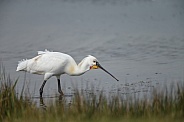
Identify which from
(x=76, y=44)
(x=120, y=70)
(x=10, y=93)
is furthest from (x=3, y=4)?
(x=10, y=93)

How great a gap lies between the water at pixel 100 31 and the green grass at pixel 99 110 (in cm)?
458

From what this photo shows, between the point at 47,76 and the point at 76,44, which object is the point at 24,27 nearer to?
the point at 76,44

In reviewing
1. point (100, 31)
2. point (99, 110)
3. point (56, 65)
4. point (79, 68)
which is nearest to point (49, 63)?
point (56, 65)

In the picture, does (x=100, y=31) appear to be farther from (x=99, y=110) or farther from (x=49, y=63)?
(x=99, y=110)

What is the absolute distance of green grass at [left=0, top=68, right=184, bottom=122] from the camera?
23.9 feet

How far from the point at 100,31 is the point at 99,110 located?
28.6 feet

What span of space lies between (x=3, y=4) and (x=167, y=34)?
5442 millimetres

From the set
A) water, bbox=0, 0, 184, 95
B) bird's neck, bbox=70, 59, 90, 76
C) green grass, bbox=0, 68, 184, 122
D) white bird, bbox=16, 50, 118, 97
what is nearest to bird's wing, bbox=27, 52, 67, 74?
white bird, bbox=16, 50, 118, 97

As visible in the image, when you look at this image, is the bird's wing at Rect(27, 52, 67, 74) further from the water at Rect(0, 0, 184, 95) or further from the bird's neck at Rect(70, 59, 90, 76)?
the water at Rect(0, 0, 184, 95)

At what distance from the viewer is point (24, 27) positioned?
54.1ft

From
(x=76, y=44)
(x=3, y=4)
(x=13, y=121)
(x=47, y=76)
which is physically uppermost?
(x=3, y=4)

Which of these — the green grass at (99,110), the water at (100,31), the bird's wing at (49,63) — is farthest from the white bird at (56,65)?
the green grass at (99,110)

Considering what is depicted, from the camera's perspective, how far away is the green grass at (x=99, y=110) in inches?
287

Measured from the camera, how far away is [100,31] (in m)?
16.2
